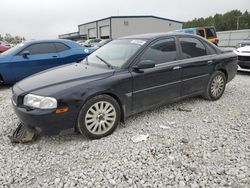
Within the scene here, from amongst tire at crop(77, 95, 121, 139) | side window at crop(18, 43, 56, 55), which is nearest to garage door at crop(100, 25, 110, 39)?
side window at crop(18, 43, 56, 55)

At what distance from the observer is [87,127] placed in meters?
2.98

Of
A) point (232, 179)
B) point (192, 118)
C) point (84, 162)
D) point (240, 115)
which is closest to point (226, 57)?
point (240, 115)

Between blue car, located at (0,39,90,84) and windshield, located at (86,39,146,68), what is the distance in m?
2.74

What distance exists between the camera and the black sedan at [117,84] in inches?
108

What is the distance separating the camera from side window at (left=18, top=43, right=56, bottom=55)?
20.2 ft

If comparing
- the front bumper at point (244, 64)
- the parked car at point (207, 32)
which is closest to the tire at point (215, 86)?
the front bumper at point (244, 64)

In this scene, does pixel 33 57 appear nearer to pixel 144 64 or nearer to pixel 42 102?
pixel 42 102

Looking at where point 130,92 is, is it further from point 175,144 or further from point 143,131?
point 175,144

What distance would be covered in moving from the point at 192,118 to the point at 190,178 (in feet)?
5.33

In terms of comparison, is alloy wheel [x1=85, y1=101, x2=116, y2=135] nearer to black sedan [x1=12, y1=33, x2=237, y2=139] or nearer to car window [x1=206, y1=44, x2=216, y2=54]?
black sedan [x1=12, y1=33, x2=237, y2=139]

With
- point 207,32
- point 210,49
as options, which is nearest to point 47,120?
point 210,49

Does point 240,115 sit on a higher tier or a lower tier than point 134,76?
lower

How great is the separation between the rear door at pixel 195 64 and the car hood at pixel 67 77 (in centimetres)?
155

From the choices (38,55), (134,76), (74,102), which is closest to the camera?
(74,102)
